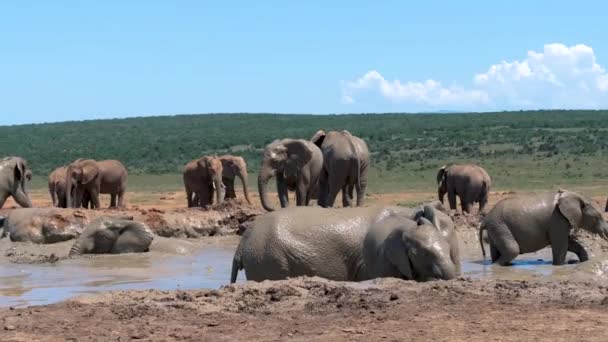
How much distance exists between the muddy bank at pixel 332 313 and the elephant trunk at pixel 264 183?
7.33 meters

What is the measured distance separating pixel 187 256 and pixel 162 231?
2.41m

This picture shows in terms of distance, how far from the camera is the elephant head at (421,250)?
988cm

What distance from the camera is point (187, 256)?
17047 millimetres

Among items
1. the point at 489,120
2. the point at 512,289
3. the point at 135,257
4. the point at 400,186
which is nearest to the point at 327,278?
the point at 512,289

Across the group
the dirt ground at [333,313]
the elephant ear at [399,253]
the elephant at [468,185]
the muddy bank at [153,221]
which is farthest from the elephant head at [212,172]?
the dirt ground at [333,313]

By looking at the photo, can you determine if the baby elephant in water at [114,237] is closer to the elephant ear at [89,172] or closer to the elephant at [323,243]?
the elephant at [323,243]

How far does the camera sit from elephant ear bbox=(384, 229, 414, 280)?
10.1 meters

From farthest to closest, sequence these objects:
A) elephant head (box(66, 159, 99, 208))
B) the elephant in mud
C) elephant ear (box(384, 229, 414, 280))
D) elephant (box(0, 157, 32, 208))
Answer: elephant head (box(66, 159, 99, 208)) → elephant (box(0, 157, 32, 208)) → the elephant in mud → elephant ear (box(384, 229, 414, 280))

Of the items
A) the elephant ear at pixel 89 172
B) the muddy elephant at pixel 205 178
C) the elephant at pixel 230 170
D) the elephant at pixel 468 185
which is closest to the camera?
the elephant at pixel 468 185

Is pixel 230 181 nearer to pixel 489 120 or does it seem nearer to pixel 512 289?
pixel 512 289

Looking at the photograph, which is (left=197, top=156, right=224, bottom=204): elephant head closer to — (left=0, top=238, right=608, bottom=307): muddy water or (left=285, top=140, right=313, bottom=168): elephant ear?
(left=285, top=140, right=313, bottom=168): elephant ear

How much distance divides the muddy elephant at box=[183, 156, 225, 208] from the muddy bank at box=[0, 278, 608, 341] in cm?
1830

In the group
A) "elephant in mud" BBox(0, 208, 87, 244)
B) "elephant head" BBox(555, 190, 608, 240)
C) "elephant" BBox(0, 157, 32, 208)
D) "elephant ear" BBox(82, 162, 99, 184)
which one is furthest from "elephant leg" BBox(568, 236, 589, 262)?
"elephant ear" BBox(82, 162, 99, 184)

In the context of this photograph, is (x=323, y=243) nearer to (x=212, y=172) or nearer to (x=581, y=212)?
(x=581, y=212)
